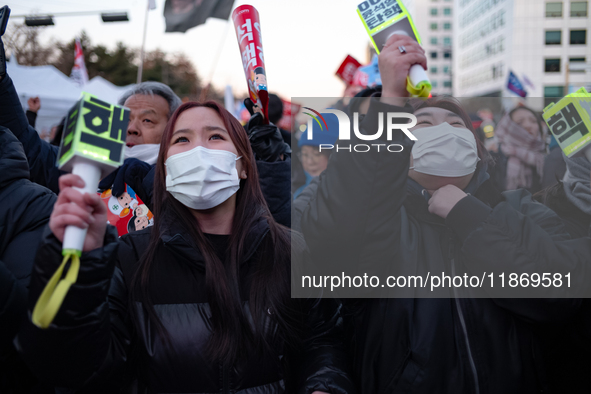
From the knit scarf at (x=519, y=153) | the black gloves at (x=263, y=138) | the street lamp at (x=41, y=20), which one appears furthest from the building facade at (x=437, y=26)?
the black gloves at (x=263, y=138)

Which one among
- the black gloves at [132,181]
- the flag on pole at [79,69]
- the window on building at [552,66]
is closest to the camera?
the black gloves at [132,181]

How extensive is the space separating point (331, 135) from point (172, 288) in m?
0.81

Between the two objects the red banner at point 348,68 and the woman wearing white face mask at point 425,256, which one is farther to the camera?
the red banner at point 348,68

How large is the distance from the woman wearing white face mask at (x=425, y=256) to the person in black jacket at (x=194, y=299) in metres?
0.25

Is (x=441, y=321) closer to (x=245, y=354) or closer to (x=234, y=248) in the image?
(x=245, y=354)

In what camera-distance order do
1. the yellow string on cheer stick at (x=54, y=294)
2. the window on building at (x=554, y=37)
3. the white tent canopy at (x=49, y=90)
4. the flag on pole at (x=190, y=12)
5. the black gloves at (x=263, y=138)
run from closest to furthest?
the yellow string on cheer stick at (x=54, y=294), the black gloves at (x=263, y=138), the flag on pole at (x=190, y=12), the white tent canopy at (x=49, y=90), the window on building at (x=554, y=37)

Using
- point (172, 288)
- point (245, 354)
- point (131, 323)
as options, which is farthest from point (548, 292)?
point (131, 323)

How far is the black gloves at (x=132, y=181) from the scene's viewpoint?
245cm

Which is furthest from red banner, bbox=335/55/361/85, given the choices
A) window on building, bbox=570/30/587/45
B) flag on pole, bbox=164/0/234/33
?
window on building, bbox=570/30/587/45

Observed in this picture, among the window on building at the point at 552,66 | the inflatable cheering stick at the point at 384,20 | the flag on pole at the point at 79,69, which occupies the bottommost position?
the inflatable cheering stick at the point at 384,20

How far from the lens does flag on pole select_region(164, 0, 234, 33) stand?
16.3 feet

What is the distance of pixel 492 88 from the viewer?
58281 millimetres

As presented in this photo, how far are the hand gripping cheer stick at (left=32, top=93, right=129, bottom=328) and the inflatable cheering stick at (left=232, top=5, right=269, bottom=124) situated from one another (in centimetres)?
123

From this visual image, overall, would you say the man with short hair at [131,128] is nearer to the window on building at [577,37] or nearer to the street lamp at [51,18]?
the street lamp at [51,18]
